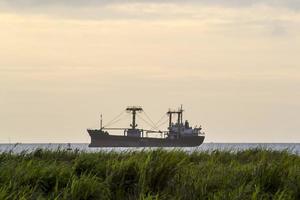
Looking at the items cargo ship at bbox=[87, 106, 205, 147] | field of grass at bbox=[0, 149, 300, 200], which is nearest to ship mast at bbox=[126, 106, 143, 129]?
cargo ship at bbox=[87, 106, 205, 147]

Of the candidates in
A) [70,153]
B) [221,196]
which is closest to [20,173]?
[221,196]

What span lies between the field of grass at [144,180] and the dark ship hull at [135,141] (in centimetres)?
10025

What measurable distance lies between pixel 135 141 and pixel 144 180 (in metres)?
111

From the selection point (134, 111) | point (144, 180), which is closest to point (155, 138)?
point (134, 111)

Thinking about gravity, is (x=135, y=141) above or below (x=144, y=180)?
above

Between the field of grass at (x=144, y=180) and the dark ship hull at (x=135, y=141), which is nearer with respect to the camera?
the field of grass at (x=144, y=180)

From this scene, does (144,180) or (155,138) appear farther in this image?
(155,138)

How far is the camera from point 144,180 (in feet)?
36.5

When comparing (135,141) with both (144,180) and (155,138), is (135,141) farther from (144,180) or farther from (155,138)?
(144,180)

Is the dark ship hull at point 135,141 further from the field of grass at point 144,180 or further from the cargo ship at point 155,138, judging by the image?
the field of grass at point 144,180

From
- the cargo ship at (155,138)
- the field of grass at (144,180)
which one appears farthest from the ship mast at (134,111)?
the field of grass at (144,180)

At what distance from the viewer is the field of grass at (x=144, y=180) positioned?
10.1m

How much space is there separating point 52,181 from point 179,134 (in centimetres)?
10765

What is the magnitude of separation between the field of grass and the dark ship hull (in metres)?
100
